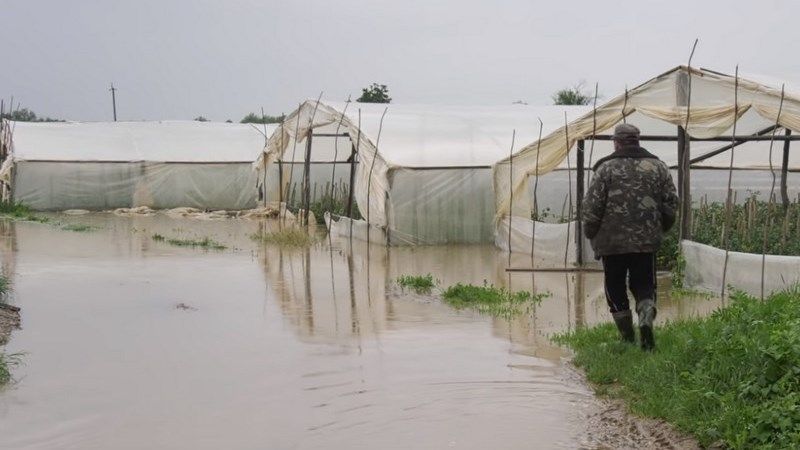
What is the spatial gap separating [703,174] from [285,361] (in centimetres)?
1377

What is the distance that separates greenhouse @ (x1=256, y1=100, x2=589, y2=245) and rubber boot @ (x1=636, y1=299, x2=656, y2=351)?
10.6 meters

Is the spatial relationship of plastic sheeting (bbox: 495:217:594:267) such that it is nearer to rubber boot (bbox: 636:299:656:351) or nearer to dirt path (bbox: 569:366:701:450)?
rubber boot (bbox: 636:299:656:351)

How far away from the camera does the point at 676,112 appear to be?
43.0 ft

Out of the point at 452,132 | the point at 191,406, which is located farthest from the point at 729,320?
the point at 452,132

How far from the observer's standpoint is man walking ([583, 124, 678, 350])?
299 inches

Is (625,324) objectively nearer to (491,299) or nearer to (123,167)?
(491,299)

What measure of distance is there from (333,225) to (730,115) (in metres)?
10.5

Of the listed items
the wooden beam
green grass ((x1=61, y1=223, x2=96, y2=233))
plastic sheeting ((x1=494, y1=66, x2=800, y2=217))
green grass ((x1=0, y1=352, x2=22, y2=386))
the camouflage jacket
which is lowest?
green grass ((x1=61, y1=223, x2=96, y2=233))

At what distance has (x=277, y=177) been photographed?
99.2 ft

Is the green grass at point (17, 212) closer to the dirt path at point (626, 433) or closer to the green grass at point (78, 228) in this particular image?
the green grass at point (78, 228)

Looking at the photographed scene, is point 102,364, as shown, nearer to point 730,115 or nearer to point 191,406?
point 191,406

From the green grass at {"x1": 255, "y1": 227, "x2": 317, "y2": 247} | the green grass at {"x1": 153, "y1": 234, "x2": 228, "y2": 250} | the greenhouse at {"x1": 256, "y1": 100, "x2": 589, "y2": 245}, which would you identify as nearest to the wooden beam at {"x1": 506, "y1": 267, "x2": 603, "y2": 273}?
the greenhouse at {"x1": 256, "y1": 100, "x2": 589, "y2": 245}

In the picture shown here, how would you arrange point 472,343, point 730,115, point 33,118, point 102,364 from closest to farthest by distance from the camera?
point 102,364
point 472,343
point 730,115
point 33,118

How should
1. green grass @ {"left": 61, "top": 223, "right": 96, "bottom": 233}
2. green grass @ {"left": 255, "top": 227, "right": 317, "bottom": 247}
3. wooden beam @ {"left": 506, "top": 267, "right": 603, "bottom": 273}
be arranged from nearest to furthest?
wooden beam @ {"left": 506, "top": 267, "right": 603, "bottom": 273}
green grass @ {"left": 255, "top": 227, "right": 317, "bottom": 247}
green grass @ {"left": 61, "top": 223, "right": 96, "bottom": 233}
